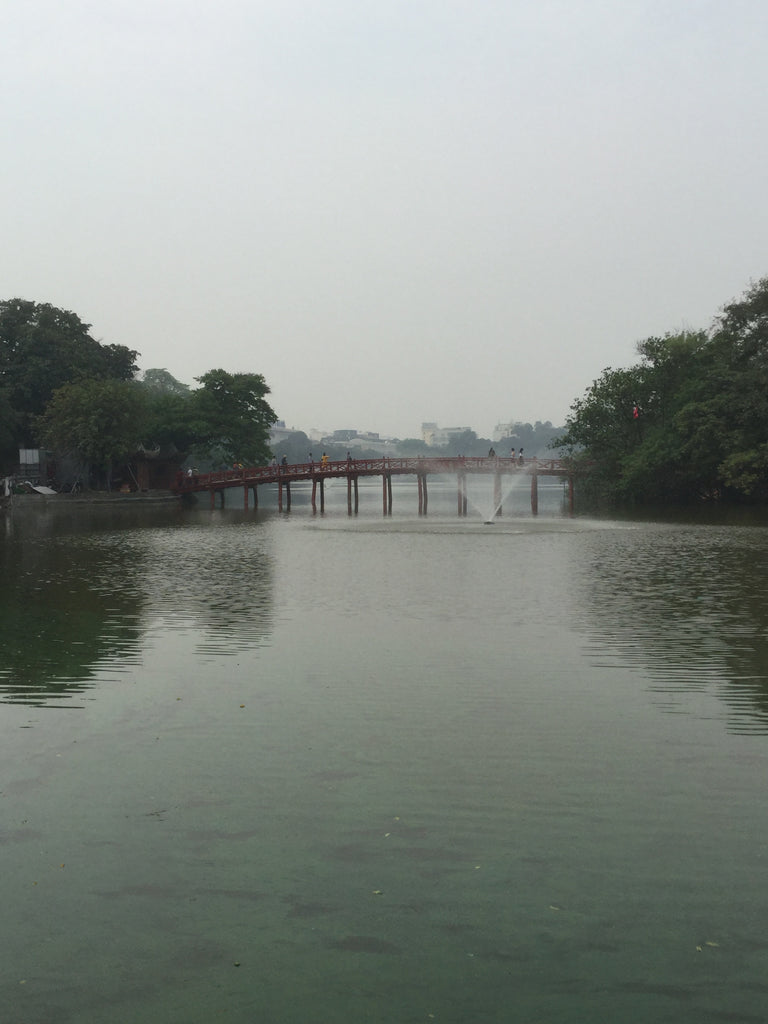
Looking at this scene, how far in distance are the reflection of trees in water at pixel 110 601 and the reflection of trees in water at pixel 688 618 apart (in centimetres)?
561

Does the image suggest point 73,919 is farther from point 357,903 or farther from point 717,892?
point 717,892

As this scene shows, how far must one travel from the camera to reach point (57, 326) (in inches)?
3066

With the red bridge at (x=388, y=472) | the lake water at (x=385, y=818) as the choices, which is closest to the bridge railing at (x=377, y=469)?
the red bridge at (x=388, y=472)

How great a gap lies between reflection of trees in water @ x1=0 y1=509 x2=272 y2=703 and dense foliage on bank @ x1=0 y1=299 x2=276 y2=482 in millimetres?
32072

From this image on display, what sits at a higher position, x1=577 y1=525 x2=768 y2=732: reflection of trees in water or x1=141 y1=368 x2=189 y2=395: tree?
x1=141 y1=368 x2=189 y2=395: tree

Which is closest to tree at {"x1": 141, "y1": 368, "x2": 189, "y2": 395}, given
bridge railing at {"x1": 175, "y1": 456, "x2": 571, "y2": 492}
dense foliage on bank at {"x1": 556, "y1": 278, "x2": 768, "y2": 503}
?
bridge railing at {"x1": 175, "y1": 456, "x2": 571, "y2": 492}

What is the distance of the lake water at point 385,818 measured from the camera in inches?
188

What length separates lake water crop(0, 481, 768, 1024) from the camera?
4773 millimetres

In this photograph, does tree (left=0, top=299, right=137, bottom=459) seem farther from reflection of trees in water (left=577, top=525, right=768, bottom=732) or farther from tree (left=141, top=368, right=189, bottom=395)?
tree (left=141, top=368, right=189, bottom=395)

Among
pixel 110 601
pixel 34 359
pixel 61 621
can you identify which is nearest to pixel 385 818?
pixel 61 621

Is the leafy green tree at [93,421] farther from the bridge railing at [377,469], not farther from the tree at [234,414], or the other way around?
the tree at [234,414]

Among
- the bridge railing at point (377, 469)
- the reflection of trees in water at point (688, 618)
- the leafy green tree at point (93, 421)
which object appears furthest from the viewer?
the bridge railing at point (377, 469)

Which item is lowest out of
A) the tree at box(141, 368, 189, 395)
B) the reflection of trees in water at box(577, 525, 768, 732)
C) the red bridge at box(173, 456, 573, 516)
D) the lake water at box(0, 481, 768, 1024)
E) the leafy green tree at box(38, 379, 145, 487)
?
the lake water at box(0, 481, 768, 1024)

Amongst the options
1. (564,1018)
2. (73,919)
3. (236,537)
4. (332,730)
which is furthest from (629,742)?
(236,537)
